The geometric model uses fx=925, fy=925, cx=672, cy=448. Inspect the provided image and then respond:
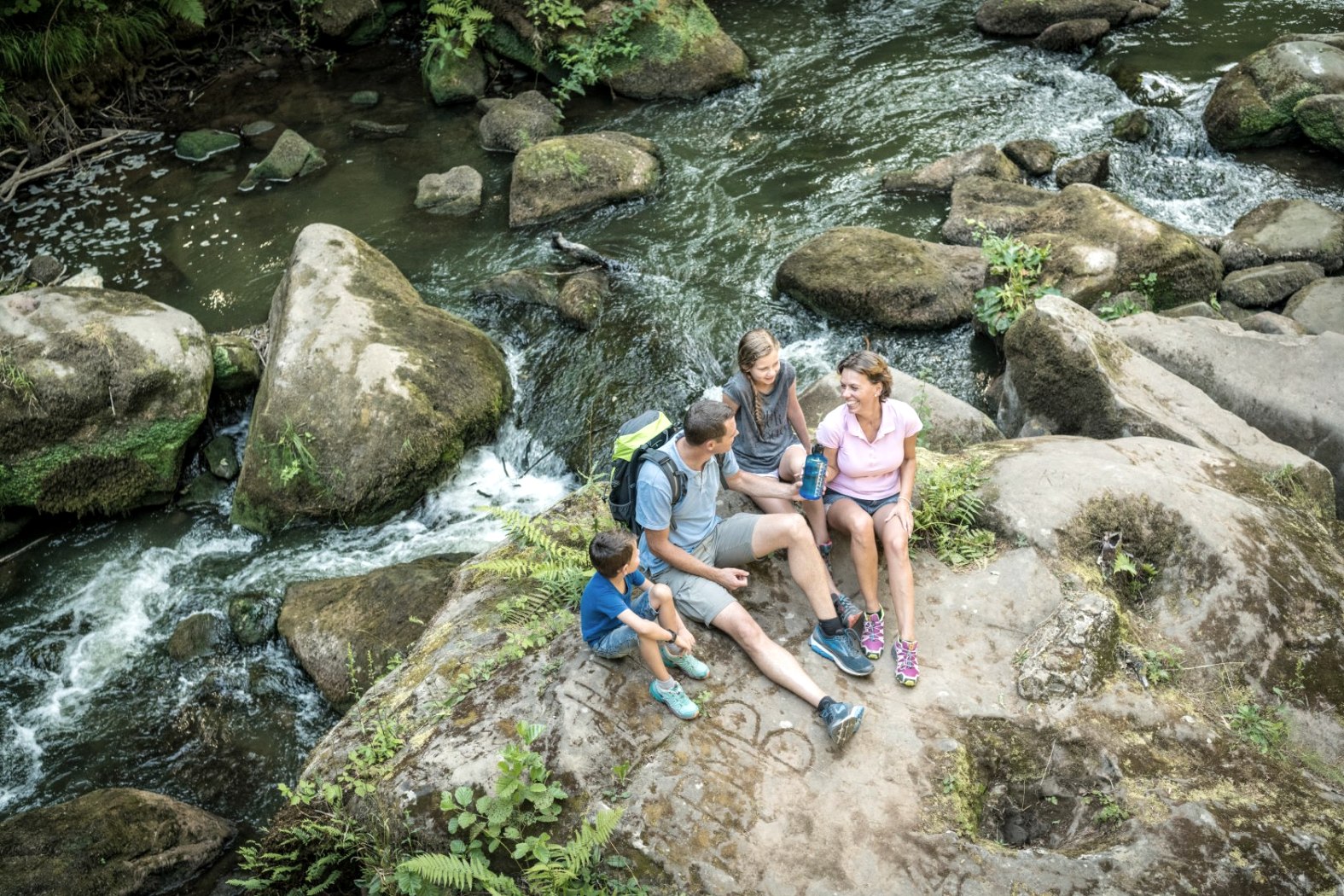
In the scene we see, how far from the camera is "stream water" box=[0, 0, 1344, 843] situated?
23.6 ft

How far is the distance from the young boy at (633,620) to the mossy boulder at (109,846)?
10.8 feet

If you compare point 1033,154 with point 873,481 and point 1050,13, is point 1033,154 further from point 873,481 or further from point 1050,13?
point 873,481

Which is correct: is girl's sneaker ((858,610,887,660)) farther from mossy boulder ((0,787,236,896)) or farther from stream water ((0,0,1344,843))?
mossy boulder ((0,787,236,896))

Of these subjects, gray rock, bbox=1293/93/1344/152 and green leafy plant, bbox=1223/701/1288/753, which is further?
gray rock, bbox=1293/93/1344/152

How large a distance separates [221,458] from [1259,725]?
862 cm

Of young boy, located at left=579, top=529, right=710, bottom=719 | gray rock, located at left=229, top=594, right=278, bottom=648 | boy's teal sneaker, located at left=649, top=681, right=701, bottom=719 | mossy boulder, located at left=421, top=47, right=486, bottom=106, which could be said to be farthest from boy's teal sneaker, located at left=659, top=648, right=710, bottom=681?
mossy boulder, located at left=421, top=47, right=486, bottom=106

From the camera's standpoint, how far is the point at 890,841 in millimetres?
→ 4105

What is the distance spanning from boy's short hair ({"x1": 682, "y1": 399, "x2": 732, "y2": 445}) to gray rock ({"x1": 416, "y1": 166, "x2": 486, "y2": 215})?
863 cm

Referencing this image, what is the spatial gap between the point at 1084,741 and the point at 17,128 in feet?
51.2

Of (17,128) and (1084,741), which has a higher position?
(17,128)

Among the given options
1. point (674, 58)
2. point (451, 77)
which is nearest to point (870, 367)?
point (674, 58)

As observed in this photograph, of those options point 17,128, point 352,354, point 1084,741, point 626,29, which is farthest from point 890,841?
point 17,128

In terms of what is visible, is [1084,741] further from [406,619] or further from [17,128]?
[17,128]

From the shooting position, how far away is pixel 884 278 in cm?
948
